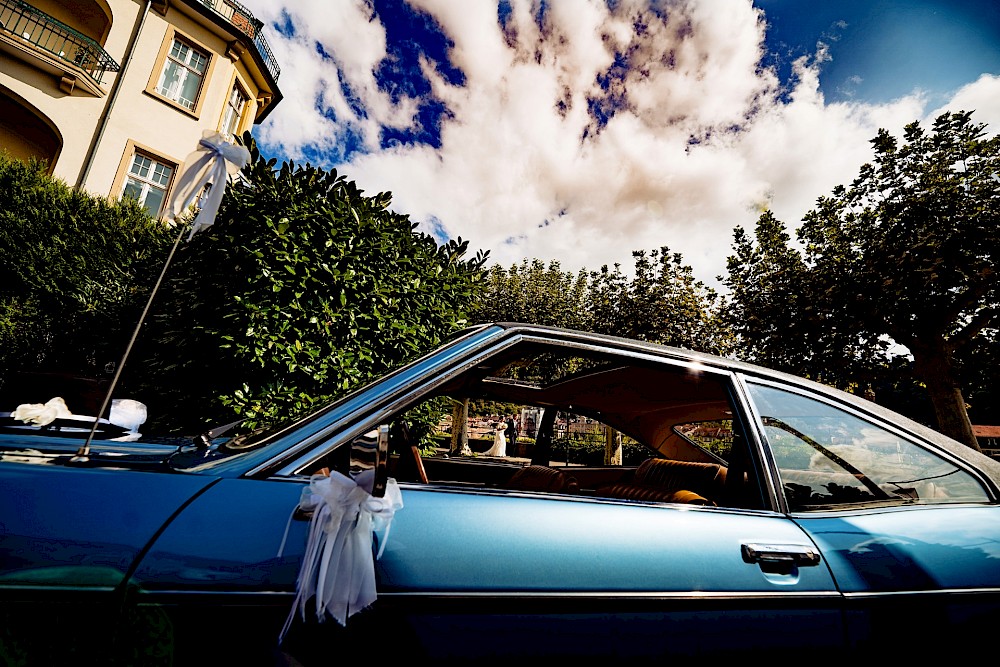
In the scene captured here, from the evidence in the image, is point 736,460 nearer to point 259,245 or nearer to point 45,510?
point 45,510

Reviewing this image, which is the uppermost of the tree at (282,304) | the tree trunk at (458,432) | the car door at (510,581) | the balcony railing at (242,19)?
the balcony railing at (242,19)

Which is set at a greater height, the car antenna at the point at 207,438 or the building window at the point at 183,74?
the building window at the point at 183,74

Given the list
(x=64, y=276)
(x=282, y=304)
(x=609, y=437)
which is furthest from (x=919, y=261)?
(x=64, y=276)

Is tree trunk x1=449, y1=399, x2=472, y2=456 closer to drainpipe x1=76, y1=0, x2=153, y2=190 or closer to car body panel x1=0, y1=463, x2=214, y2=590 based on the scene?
car body panel x1=0, y1=463, x2=214, y2=590

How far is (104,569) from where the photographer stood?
39.2 inches

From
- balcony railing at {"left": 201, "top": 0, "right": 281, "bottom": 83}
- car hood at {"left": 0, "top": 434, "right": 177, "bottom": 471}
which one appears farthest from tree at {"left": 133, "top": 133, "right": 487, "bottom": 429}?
balcony railing at {"left": 201, "top": 0, "right": 281, "bottom": 83}

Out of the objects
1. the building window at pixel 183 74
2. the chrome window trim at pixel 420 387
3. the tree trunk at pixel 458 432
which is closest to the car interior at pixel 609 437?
the chrome window trim at pixel 420 387

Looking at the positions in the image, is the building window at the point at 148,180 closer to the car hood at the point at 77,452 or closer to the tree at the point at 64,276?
the tree at the point at 64,276

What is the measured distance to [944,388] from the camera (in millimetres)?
10398

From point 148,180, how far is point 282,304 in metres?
11.2

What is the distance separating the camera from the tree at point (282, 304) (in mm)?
4262

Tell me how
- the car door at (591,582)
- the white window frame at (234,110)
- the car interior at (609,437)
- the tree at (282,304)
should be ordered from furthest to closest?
the white window frame at (234,110), the tree at (282,304), the car interior at (609,437), the car door at (591,582)

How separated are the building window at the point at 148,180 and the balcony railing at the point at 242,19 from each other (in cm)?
493

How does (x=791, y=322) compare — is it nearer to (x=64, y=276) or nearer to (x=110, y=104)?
(x=64, y=276)
